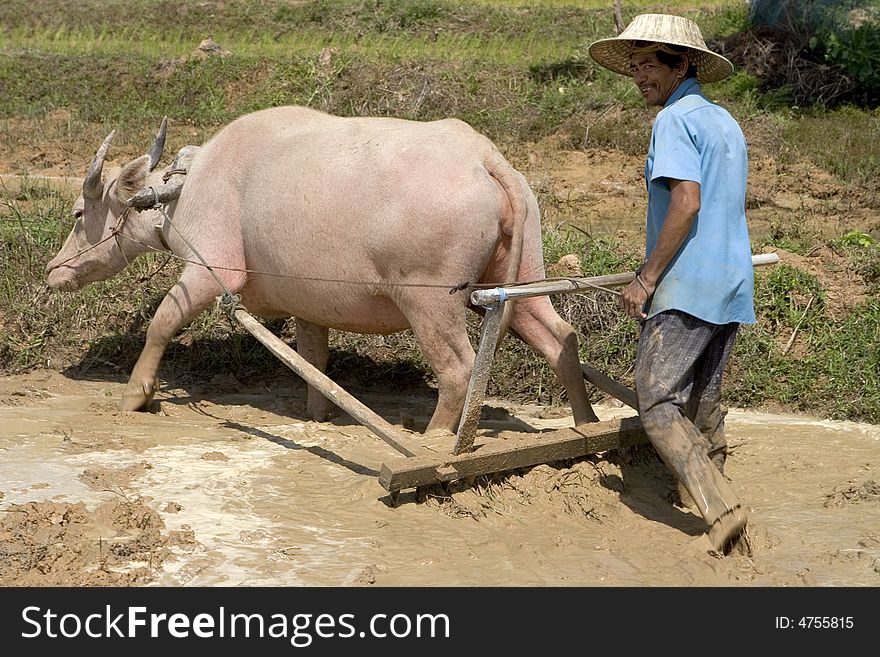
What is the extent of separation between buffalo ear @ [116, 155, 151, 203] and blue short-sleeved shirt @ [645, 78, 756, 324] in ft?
10.1

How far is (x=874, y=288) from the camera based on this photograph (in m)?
6.27

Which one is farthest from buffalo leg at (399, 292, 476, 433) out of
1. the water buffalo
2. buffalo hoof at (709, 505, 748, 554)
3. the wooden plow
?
buffalo hoof at (709, 505, 748, 554)

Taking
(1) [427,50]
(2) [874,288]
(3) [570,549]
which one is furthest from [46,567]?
(1) [427,50]

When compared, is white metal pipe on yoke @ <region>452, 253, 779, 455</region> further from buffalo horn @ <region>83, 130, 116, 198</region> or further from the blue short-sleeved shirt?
buffalo horn @ <region>83, 130, 116, 198</region>

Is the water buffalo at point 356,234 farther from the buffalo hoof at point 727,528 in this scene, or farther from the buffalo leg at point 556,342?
the buffalo hoof at point 727,528

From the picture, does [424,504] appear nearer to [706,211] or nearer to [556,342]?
[556,342]

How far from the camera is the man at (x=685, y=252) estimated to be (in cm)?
369

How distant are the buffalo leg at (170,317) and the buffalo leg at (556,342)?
146cm

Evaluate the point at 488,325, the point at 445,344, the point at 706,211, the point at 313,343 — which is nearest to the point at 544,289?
the point at 488,325

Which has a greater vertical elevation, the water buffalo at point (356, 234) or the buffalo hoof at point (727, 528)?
the water buffalo at point (356, 234)

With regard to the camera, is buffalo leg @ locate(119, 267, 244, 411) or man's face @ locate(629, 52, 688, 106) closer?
man's face @ locate(629, 52, 688, 106)

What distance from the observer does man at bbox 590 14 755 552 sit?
3691mm

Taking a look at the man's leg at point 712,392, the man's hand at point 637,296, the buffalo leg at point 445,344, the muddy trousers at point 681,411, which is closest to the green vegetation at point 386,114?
the buffalo leg at point 445,344

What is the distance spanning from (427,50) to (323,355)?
29.0 feet
